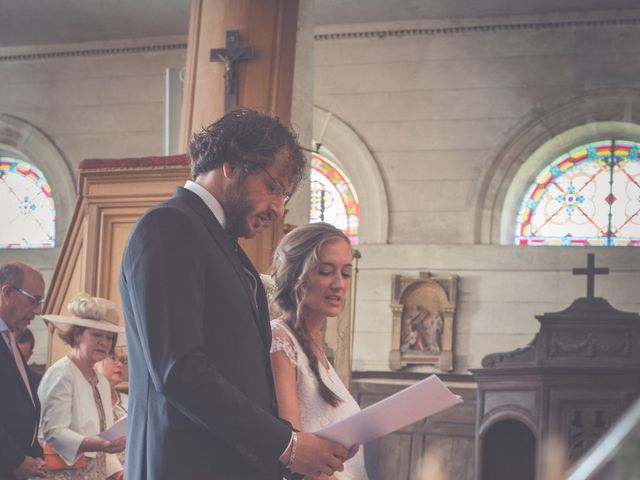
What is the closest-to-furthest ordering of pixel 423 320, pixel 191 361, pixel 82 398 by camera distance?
pixel 191 361, pixel 82 398, pixel 423 320

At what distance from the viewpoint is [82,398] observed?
16.3ft

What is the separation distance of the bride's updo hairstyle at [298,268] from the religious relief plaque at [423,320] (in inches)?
425

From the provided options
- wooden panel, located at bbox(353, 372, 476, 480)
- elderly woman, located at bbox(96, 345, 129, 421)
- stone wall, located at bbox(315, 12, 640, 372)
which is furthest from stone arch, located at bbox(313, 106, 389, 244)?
elderly woman, located at bbox(96, 345, 129, 421)

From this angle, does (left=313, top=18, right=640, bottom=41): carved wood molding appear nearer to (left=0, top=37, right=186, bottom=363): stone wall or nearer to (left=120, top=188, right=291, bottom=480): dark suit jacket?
(left=0, top=37, right=186, bottom=363): stone wall

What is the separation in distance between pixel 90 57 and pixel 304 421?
46.7 feet

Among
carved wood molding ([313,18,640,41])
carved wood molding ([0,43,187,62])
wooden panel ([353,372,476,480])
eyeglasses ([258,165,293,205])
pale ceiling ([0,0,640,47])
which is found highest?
pale ceiling ([0,0,640,47])

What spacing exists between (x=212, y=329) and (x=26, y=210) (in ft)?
48.4

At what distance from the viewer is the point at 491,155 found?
14500mm

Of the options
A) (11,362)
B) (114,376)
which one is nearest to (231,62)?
(114,376)

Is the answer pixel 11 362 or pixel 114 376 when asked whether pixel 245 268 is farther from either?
pixel 114 376

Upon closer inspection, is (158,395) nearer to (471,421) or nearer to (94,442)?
(94,442)

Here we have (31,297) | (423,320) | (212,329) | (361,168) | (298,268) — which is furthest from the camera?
(361,168)

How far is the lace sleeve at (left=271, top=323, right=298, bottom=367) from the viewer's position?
303 centimetres

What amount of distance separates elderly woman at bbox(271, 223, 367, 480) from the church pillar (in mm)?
4223
